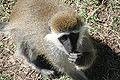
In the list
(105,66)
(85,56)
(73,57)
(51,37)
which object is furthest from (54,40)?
(105,66)

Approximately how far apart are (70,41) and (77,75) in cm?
101

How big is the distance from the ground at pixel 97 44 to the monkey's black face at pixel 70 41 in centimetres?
98

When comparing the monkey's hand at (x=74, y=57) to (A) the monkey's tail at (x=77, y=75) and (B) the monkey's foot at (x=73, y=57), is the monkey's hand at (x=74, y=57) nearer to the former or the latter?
(B) the monkey's foot at (x=73, y=57)

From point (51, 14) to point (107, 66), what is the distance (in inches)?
47.3

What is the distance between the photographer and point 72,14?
402 cm

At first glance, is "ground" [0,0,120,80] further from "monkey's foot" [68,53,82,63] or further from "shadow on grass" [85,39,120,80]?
"monkey's foot" [68,53,82,63]

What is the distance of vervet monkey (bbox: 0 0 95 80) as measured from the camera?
3.96 m

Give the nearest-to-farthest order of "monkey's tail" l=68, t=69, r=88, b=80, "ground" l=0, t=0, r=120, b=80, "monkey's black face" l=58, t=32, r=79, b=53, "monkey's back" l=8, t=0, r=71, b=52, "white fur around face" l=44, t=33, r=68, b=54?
"monkey's black face" l=58, t=32, r=79, b=53 → "white fur around face" l=44, t=33, r=68, b=54 → "monkey's back" l=8, t=0, r=71, b=52 → "monkey's tail" l=68, t=69, r=88, b=80 → "ground" l=0, t=0, r=120, b=80

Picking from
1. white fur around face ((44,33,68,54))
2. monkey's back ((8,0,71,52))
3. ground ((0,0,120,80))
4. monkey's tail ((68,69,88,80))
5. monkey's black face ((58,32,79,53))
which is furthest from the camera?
ground ((0,0,120,80))

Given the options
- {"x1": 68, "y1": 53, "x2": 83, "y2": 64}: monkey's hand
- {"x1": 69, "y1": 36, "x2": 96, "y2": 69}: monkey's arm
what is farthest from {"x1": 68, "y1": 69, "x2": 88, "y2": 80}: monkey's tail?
{"x1": 68, "y1": 53, "x2": 83, "y2": 64}: monkey's hand

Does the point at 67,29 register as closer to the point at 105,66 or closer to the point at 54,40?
the point at 54,40

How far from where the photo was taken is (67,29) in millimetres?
3906

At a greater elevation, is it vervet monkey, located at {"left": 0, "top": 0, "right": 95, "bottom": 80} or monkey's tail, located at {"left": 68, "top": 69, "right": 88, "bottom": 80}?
vervet monkey, located at {"left": 0, "top": 0, "right": 95, "bottom": 80}

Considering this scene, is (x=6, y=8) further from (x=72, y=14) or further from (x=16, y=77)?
(x=72, y=14)
